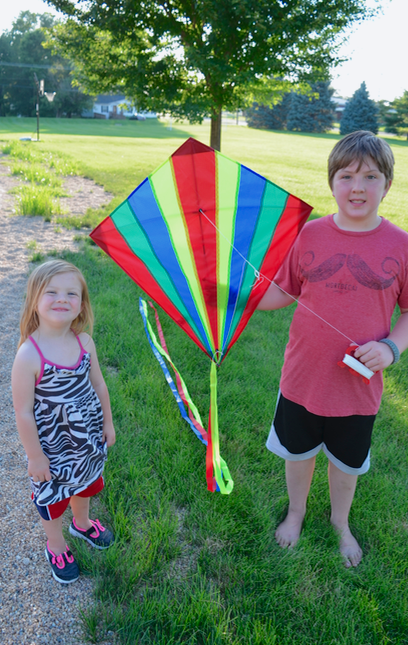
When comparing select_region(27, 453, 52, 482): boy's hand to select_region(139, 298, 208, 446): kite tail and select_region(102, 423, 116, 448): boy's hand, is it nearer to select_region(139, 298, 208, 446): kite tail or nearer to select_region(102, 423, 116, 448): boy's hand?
select_region(102, 423, 116, 448): boy's hand

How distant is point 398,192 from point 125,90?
9410 millimetres

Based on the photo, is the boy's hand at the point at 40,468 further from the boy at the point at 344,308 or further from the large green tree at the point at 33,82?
the large green tree at the point at 33,82

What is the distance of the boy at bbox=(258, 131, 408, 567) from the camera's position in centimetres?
176

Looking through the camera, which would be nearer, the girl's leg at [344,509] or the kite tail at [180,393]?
the girl's leg at [344,509]

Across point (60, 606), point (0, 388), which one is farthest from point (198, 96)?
point (60, 606)

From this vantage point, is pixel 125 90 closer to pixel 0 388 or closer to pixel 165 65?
pixel 165 65

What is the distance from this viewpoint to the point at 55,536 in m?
1.98

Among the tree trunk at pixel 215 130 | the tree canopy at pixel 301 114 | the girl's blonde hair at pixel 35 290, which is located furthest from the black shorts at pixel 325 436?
the tree canopy at pixel 301 114

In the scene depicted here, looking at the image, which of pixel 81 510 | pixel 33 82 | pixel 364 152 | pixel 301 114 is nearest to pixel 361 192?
pixel 364 152

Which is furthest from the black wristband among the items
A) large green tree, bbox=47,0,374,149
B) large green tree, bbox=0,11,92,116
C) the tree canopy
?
large green tree, bbox=0,11,92,116

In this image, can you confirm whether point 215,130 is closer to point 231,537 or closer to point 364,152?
point 364,152

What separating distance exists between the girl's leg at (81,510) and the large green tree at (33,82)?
58.3 meters

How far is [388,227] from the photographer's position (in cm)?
180

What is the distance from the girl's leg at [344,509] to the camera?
6.97 ft
